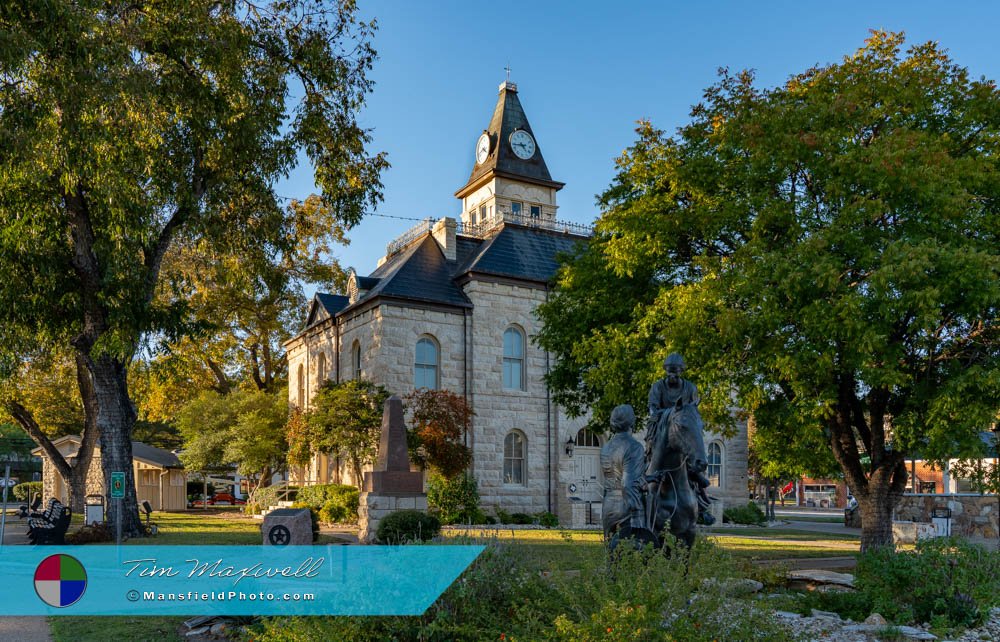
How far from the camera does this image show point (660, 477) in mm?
9531

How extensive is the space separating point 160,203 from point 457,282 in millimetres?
13761

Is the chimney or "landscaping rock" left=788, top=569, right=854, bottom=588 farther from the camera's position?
the chimney

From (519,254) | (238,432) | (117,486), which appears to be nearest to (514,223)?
(519,254)

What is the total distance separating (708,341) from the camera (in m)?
13.9

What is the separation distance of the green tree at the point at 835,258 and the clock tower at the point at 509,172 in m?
26.1

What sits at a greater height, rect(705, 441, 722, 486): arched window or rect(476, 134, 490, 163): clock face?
rect(476, 134, 490, 163): clock face

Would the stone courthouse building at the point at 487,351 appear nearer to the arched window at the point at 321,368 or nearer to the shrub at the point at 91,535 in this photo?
the arched window at the point at 321,368

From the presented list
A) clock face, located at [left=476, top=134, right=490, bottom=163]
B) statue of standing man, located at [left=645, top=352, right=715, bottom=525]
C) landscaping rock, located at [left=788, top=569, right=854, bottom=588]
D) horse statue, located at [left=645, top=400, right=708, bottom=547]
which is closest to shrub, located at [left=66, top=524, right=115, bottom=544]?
statue of standing man, located at [left=645, top=352, right=715, bottom=525]

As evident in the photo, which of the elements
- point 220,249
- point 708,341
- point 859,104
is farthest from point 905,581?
point 220,249

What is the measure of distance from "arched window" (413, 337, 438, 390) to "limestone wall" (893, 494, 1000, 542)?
16069 mm

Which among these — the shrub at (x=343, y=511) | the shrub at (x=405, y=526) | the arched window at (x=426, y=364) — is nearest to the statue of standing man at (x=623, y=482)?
the shrub at (x=405, y=526)

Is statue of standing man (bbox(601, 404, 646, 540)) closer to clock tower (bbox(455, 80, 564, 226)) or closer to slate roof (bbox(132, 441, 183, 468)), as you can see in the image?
slate roof (bbox(132, 441, 183, 468))

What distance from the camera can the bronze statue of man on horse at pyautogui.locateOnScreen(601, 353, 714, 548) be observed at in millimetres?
9242

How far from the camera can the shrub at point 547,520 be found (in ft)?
93.7
